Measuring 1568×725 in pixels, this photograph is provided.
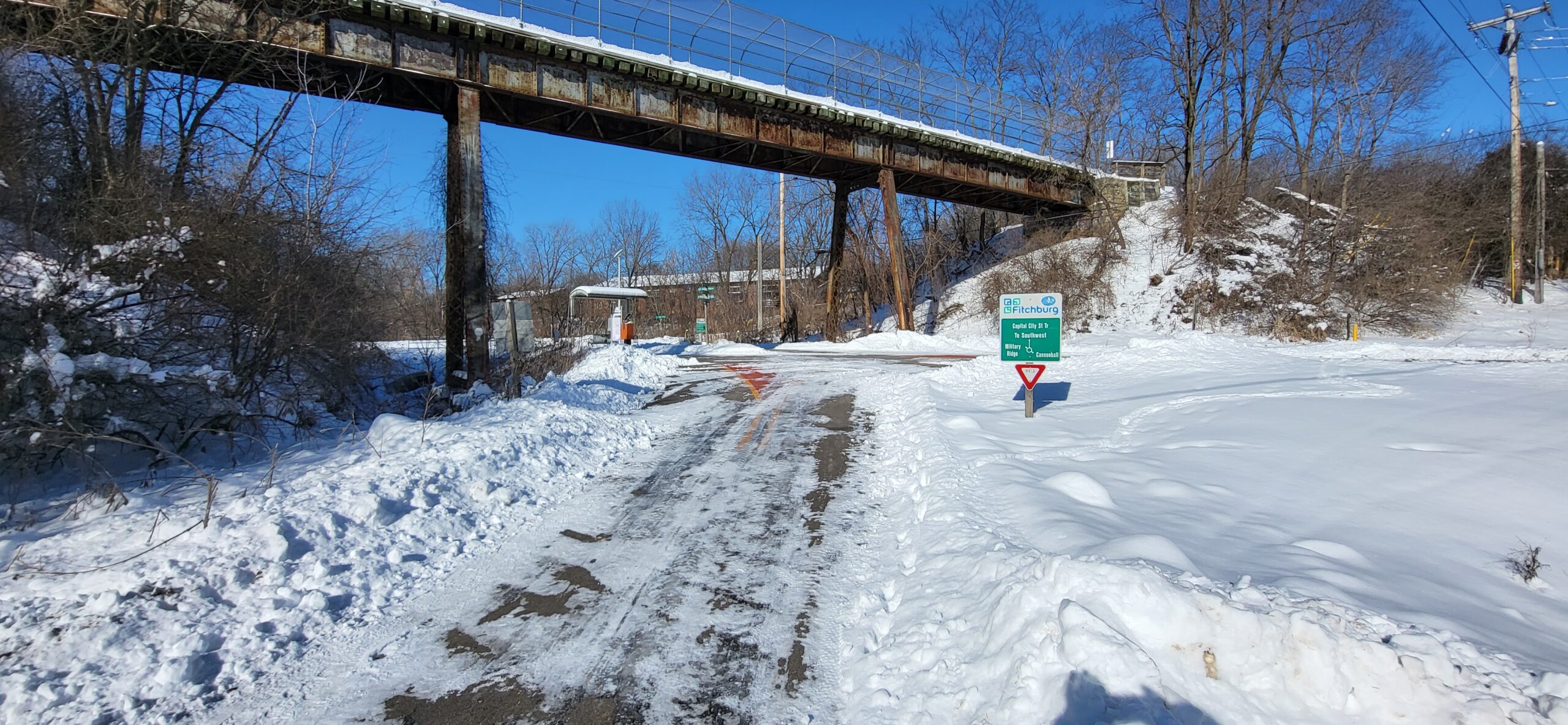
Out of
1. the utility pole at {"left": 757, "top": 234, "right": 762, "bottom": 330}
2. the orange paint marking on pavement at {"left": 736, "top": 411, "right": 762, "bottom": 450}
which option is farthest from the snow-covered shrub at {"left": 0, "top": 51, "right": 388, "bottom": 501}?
the utility pole at {"left": 757, "top": 234, "right": 762, "bottom": 330}

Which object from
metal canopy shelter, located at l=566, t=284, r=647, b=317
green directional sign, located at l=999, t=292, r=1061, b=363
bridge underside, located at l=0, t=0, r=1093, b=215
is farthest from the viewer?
metal canopy shelter, located at l=566, t=284, r=647, b=317

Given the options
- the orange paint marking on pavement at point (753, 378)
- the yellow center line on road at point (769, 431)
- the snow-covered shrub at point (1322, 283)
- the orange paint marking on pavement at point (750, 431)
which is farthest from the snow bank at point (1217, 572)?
the snow-covered shrub at point (1322, 283)

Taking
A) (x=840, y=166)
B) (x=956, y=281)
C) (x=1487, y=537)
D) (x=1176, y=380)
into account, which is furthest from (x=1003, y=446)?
(x=956, y=281)

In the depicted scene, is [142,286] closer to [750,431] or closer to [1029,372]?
[750,431]

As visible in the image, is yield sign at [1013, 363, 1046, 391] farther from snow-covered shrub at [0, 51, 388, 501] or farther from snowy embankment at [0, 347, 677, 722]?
snow-covered shrub at [0, 51, 388, 501]

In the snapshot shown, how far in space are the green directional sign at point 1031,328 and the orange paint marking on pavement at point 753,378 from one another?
4.85 meters

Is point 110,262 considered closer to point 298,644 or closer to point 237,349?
point 237,349

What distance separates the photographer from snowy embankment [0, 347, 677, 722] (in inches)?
129

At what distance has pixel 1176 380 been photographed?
11.7 meters

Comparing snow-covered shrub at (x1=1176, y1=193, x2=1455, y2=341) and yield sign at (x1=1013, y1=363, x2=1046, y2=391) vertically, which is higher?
snow-covered shrub at (x1=1176, y1=193, x2=1455, y2=341)

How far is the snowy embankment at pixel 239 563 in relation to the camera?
3.28 m

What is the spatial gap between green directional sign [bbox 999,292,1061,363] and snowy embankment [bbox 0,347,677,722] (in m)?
6.14

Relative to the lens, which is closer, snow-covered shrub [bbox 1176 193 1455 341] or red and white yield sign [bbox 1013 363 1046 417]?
red and white yield sign [bbox 1013 363 1046 417]

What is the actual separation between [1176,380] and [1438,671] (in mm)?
9989
